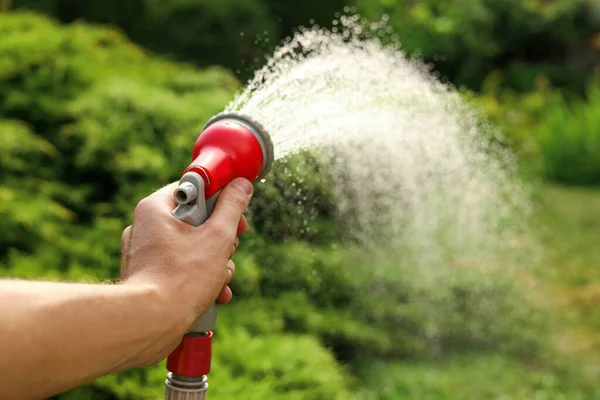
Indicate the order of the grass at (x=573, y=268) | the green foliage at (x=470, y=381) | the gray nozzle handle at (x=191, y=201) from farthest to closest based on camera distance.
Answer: the grass at (x=573, y=268), the green foliage at (x=470, y=381), the gray nozzle handle at (x=191, y=201)

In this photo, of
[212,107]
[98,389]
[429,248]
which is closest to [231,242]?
[98,389]

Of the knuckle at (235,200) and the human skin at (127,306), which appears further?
the knuckle at (235,200)

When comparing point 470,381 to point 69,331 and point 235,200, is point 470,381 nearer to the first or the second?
point 235,200

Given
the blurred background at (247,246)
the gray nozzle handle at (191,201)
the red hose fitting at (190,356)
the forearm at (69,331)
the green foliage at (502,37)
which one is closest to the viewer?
the forearm at (69,331)

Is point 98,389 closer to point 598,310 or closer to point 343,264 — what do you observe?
point 343,264

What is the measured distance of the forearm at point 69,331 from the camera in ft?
3.75

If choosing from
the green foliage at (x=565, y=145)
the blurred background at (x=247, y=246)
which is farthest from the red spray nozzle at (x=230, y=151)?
the green foliage at (x=565, y=145)

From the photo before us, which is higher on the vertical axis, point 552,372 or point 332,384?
point 552,372

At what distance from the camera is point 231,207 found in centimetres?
149

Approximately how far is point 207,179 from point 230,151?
0.10m

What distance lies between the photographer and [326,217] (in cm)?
484

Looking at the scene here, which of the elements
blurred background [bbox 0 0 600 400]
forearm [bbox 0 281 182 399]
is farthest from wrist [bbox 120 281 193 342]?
blurred background [bbox 0 0 600 400]

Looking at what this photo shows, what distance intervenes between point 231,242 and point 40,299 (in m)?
0.38

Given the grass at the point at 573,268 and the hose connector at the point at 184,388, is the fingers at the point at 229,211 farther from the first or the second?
the grass at the point at 573,268
